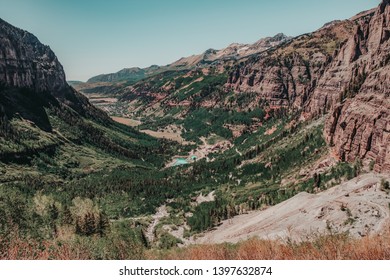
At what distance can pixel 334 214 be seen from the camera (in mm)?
47188

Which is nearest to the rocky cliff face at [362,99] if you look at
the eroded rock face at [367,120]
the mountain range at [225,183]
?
the eroded rock face at [367,120]

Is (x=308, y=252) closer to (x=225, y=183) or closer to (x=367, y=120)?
(x=367, y=120)

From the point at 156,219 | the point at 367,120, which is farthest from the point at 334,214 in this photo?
the point at 156,219

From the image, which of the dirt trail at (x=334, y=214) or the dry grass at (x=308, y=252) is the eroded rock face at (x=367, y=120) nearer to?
the dirt trail at (x=334, y=214)

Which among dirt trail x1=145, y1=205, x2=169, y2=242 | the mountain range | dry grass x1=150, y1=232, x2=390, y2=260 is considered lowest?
dirt trail x1=145, y1=205, x2=169, y2=242

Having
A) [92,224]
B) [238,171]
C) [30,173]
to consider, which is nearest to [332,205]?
[92,224]

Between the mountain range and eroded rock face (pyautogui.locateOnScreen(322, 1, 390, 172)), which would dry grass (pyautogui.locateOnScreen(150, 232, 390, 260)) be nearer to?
the mountain range

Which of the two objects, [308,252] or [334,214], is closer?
[308,252]

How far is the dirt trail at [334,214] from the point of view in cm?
3956

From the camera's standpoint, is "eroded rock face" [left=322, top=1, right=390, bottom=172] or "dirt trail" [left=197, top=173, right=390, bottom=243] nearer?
"dirt trail" [left=197, top=173, right=390, bottom=243]

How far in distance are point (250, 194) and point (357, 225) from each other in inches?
2665

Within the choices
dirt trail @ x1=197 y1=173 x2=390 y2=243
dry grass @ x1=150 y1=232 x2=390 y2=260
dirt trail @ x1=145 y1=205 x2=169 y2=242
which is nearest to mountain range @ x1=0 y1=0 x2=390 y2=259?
dirt trail @ x1=197 y1=173 x2=390 y2=243

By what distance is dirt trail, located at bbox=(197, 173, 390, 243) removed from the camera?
3956cm

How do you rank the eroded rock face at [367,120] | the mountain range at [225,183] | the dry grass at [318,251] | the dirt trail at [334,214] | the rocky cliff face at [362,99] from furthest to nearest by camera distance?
the rocky cliff face at [362,99], the eroded rock face at [367,120], the mountain range at [225,183], the dirt trail at [334,214], the dry grass at [318,251]
